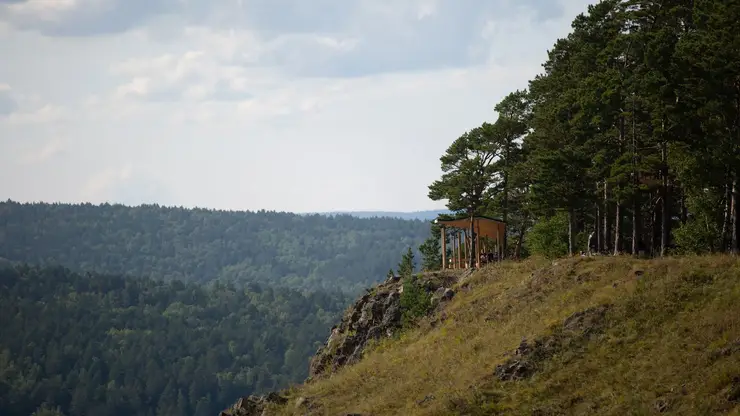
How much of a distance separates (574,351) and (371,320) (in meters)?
19.9

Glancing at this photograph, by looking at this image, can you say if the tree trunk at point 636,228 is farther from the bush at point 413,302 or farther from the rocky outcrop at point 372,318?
the bush at point 413,302

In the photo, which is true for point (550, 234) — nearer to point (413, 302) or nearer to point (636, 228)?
point (636, 228)

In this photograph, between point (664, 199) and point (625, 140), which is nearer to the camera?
point (664, 199)

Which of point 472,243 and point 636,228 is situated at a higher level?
point 636,228

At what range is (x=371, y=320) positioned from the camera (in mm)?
56750

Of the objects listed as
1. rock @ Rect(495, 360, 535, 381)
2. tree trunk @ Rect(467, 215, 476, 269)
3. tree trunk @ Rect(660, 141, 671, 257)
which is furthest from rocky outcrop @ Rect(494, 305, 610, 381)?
tree trunk @ Rect(467, 215, 476, 269)

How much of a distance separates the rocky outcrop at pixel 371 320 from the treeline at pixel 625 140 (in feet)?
23.6

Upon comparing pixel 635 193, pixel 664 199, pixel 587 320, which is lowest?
pixel 587 320

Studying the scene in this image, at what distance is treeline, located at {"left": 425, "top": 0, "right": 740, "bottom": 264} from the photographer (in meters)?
45.8

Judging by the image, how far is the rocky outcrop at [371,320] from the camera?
2156 inches

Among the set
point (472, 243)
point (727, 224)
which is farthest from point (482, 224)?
point (727, 224)

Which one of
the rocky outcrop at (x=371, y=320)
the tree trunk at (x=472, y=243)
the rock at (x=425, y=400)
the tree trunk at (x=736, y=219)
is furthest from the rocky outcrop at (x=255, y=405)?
the tree trunk at (x=736, y=219)

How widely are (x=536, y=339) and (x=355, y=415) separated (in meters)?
7.62

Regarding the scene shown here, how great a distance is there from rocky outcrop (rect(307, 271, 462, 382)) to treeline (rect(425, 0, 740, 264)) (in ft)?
23.6
